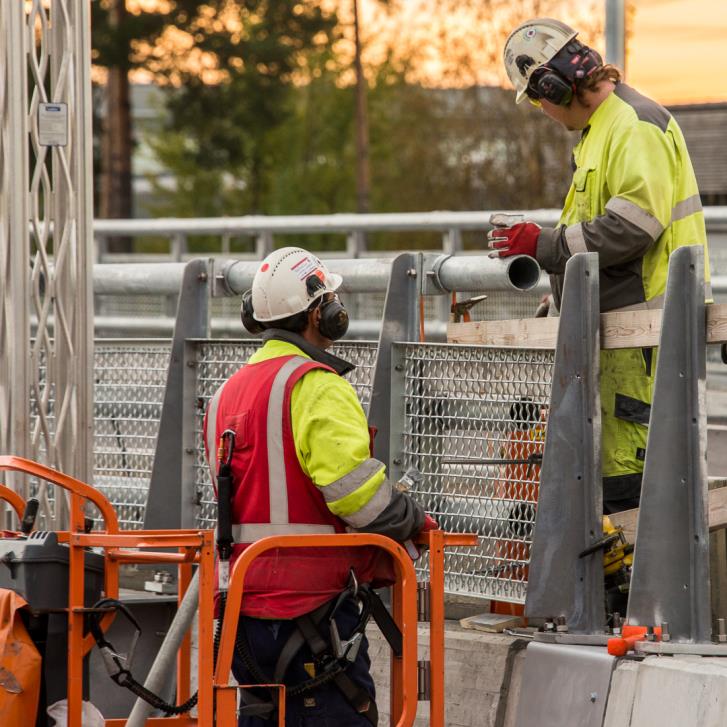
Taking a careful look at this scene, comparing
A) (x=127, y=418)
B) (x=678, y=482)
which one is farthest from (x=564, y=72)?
(x=127, y=418)

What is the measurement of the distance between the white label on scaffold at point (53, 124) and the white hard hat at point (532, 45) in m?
2.59

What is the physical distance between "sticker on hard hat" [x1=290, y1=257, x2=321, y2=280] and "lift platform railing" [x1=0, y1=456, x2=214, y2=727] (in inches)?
38.0

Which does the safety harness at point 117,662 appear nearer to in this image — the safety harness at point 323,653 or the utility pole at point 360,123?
the safety harness at point 323,653

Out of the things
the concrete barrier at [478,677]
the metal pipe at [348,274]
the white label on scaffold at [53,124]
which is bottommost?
the concrete barrier at [478,677]

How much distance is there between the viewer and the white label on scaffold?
24.5ft

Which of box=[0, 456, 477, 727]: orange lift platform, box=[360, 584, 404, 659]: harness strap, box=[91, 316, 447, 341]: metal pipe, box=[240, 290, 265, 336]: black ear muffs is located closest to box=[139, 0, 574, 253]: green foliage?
box=[91, 316, 447, 341]: metal pipe

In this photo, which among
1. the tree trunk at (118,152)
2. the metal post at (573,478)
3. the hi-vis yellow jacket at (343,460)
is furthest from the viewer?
the tree trunk at (118,152)

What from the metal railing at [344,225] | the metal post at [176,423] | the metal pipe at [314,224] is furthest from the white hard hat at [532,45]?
the metal pipe at [314,224]

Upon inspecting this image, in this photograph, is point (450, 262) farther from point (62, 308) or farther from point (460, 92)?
point (460, 92)

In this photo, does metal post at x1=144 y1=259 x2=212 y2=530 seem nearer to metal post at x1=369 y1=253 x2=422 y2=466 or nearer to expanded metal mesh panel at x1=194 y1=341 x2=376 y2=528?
expanded metal mesh panel at x1=194 y1=341 x2=376 y2=528

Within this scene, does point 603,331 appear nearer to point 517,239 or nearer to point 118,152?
point 517,239

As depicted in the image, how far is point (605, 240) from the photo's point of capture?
218 inches

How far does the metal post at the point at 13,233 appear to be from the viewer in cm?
733

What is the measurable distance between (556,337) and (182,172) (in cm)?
5124
